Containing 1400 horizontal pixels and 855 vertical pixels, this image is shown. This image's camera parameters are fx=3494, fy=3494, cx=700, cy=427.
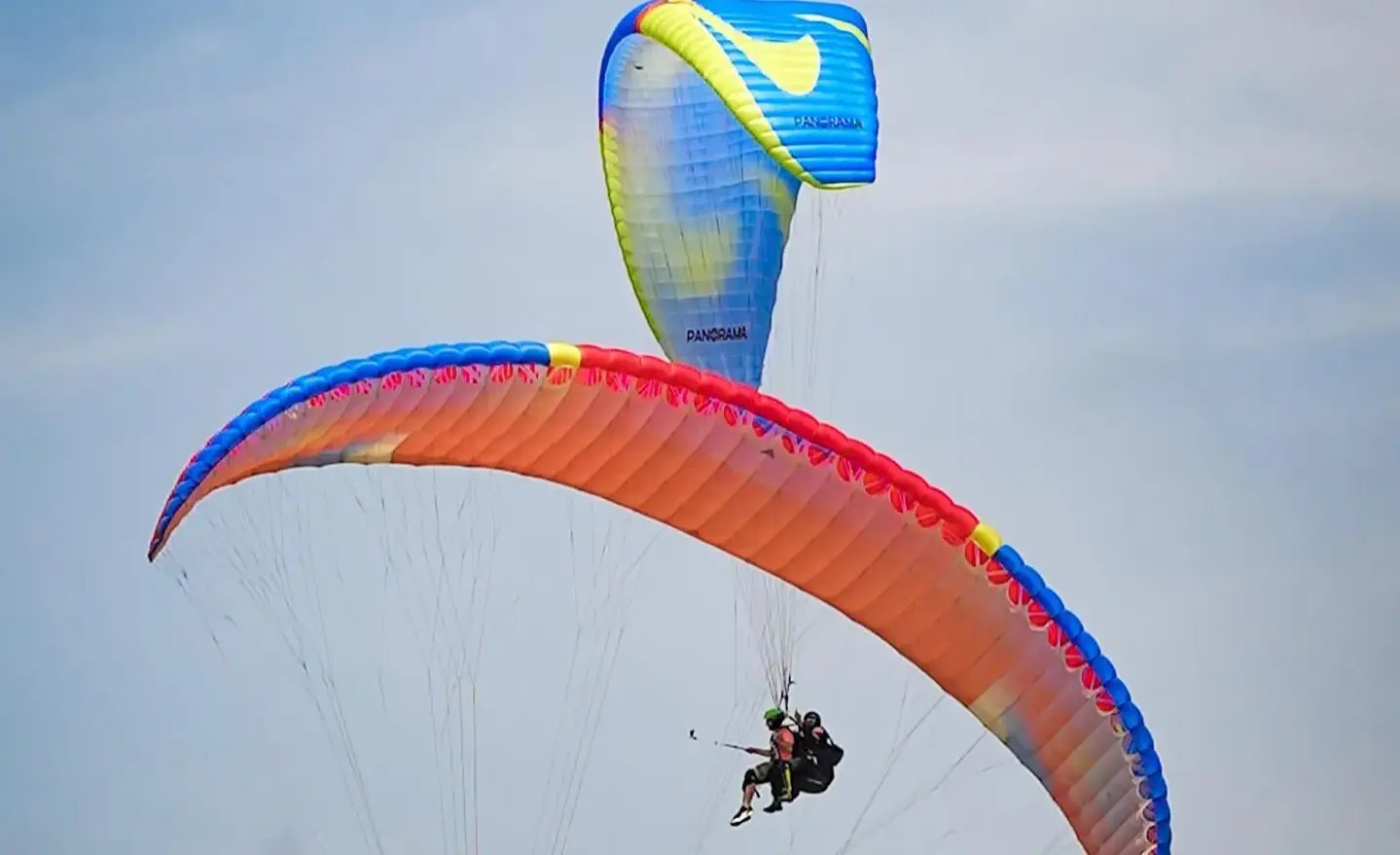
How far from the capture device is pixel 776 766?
2545 centimetres

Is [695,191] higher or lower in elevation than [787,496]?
higher

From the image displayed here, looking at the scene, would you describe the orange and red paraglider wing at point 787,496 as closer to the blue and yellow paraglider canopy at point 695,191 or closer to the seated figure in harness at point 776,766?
the seated figure in harness at point 776,766

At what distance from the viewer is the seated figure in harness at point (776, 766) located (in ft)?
83.4

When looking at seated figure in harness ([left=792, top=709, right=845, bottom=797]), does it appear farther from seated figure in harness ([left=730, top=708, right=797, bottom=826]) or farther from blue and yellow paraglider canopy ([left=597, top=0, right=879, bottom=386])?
blue and yellow paraglider canopy ([left=597, top=0, right=879, bottom=386])

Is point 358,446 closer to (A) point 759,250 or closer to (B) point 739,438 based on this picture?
(B) point 739,438

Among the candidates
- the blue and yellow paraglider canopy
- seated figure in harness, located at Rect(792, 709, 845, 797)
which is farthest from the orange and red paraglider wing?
the blue and yellow paraglider canopy

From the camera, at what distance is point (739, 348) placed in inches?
1264

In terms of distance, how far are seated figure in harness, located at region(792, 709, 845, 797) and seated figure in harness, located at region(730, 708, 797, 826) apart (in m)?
0.05

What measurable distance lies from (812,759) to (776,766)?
269mm

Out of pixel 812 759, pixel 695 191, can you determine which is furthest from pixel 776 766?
pixel 695 191

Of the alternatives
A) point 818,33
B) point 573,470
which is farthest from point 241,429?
point 818,33

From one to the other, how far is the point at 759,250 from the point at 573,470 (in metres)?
8.10

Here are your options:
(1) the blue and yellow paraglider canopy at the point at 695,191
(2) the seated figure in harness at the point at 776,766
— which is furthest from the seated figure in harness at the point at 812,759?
(1) the blue and yellow paraglider canopy at the point at 695,191

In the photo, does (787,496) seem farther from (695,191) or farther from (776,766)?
(695,191)
